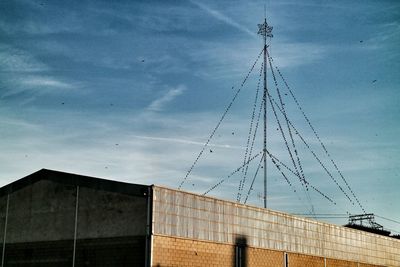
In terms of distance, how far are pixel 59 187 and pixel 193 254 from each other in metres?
7.64

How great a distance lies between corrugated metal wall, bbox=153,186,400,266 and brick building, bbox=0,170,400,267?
5 centimetres

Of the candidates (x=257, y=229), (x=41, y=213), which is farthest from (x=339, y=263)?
(x=41, y=213)

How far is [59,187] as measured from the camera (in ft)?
85.7

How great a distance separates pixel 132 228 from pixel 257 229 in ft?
27.1

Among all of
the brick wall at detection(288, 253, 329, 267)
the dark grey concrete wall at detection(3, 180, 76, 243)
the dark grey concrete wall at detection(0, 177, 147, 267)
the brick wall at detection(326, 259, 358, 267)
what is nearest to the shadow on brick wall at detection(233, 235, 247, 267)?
the brick wall at detection(288, 253, 329, 267)

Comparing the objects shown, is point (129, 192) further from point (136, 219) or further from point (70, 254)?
point (70, 254)

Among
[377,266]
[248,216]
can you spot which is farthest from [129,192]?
[377,266]

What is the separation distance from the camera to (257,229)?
92.6 feet

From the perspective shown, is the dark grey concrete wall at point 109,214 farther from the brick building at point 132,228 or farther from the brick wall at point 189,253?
the brick wall at point 189,253

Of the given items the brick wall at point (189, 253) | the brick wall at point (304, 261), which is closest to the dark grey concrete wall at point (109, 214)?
the brick wall at point (189, 253)

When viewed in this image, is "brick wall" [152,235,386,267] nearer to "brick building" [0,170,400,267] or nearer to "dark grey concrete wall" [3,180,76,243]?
"brick building" [0,170,400,267]

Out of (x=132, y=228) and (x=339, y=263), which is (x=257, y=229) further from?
(x=339, y=263)

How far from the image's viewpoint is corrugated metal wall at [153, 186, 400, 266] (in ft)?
77.0

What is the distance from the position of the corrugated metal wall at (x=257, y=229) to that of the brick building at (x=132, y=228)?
0.05 m
